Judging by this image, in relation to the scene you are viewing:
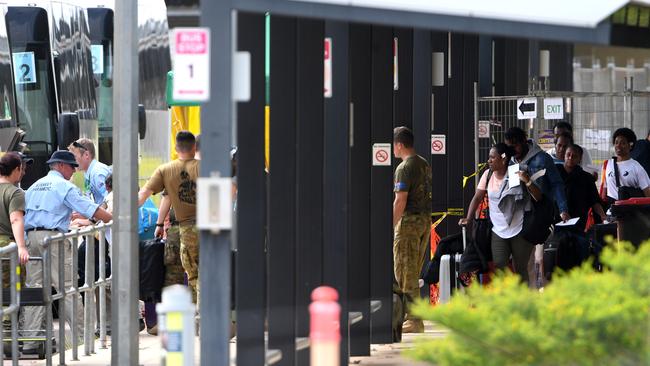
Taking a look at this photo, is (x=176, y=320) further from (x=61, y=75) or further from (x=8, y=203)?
(x=61, y=75)

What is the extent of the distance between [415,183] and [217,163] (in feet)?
20.4

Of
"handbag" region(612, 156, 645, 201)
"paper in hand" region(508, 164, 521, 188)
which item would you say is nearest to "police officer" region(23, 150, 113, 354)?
"paper in hand" region(508, 164, 521, 188)

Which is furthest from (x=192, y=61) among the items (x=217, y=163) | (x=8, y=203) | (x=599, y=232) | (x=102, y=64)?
(x=102, y=64)

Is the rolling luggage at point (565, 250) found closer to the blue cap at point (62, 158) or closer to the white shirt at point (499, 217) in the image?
the white shirt at point (499, 217)

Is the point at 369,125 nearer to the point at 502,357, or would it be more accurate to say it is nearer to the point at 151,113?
the point at 502,357

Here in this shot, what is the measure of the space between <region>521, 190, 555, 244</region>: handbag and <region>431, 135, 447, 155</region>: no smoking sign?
152 inches

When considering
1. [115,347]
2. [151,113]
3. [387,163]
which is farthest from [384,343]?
[151,113]

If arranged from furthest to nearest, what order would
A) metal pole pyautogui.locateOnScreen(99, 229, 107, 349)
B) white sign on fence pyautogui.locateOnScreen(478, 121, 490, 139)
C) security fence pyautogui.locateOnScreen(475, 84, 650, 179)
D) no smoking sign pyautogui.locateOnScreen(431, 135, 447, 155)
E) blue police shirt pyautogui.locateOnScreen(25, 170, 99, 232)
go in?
1. white sign on fence pyautogui.locateOnScreen(478, 121, 490, 139)
2. security fence pyautogui.locateOnScreen(475, 84, 650, 179)
3. no smoking sign pyautogui.locateOnScreen(431, 135, 447, 155)
4. metal pole pyautogui.locateOnScreen(99, 229, 107, 349)
5. blue police shirt pyautogui.locateOnScreen(25, 170, 99, 232)

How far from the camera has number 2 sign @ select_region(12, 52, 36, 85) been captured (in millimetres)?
20109

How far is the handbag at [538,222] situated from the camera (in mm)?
14922

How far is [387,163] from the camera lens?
46.0 ft

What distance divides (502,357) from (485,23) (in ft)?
8.46

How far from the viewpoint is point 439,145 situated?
18984 millimetres

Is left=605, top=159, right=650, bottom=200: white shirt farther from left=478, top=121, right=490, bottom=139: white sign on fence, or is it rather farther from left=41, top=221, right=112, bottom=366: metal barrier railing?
left=41, top=221, right=112, bottom=366: metal barrier railing
